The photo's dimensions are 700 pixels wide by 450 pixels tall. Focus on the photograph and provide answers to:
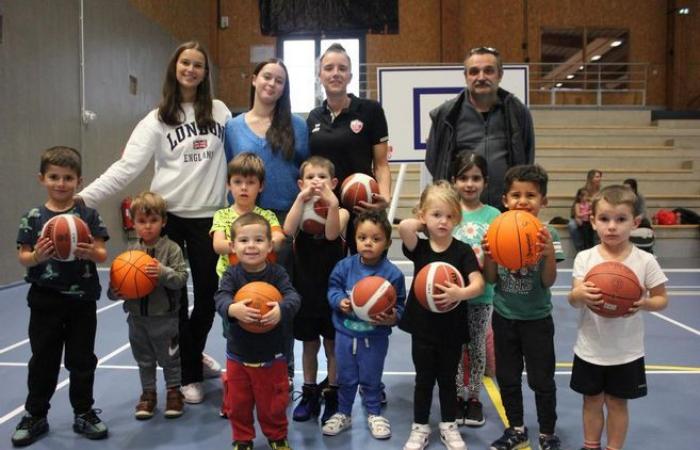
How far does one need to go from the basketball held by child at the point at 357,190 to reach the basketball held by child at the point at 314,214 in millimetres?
193

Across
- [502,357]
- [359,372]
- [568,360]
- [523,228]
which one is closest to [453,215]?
[523,228]

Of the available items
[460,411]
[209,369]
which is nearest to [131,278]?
[209,369]

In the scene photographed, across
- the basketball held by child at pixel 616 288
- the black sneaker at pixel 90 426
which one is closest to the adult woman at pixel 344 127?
the basketball held by child at pixel 616 288

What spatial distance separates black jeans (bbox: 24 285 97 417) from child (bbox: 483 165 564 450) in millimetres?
2159

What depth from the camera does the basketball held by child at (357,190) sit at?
3088mm

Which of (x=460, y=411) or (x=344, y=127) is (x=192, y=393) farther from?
(x=344, y=127)

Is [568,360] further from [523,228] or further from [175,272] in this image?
[175,272]

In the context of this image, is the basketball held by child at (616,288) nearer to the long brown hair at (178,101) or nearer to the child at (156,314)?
the child at (156,314)

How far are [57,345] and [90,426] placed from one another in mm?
469

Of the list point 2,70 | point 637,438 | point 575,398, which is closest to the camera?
point 637,438

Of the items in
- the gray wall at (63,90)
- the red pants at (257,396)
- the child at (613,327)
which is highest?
the gray wall at (63,90)

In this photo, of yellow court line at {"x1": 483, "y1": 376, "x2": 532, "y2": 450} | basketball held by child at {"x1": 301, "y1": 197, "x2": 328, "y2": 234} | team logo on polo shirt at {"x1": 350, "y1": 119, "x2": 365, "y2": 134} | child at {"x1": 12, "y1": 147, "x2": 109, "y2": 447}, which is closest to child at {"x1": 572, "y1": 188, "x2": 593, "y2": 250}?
yellow court line at {"x1": 483, "y1": 376, "x2": 532, "y2": 450}

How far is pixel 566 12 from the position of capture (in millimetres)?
15570

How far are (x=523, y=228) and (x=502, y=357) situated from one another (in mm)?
693
